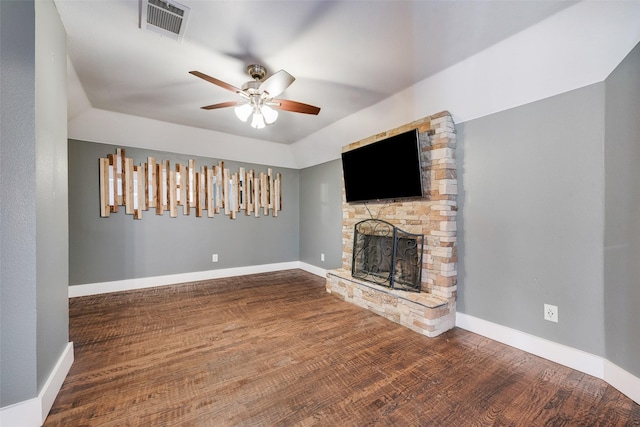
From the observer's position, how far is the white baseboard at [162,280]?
12.1ft

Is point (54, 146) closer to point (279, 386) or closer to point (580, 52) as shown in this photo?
point (279, 386)

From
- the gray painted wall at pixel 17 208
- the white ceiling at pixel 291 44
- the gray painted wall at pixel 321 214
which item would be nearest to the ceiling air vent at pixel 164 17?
the white ceiling at pixel 291 44

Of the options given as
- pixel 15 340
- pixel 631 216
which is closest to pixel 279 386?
pixel 15 340

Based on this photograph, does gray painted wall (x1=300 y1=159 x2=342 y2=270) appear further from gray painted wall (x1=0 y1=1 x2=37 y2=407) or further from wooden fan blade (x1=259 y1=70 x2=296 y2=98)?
gray painted wall (x1=0 y1=1 x2=37 y2=407)

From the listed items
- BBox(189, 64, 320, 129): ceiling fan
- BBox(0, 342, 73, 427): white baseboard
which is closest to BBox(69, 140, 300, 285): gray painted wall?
BBox(189, 64, 320, 129): ceiling fan

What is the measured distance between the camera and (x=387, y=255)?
347 cm

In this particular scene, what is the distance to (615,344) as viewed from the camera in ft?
5.81

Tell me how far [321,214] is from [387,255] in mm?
1818

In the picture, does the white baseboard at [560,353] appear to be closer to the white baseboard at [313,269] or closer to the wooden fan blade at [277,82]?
the white baseboard at [313,269]

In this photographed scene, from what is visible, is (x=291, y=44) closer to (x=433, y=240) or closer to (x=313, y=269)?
(x=433, y=240)

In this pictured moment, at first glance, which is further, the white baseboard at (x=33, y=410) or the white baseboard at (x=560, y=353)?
the white baseboard at (x=560, y=353)

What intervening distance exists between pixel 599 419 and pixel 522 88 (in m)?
2.35

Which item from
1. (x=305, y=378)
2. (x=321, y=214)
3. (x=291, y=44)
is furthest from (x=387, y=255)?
(x=291, y=44)

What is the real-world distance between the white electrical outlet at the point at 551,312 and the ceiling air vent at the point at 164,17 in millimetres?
3560
